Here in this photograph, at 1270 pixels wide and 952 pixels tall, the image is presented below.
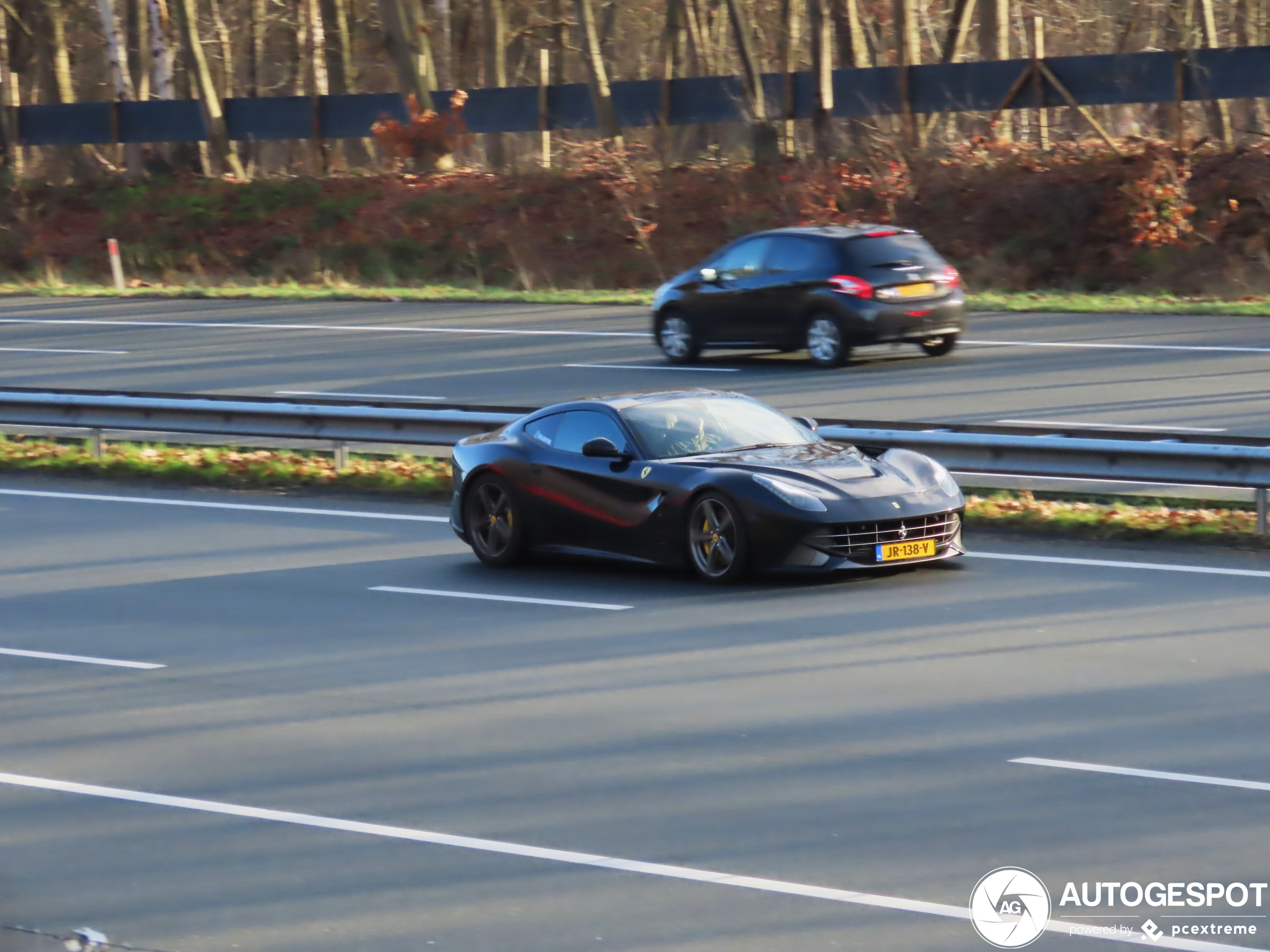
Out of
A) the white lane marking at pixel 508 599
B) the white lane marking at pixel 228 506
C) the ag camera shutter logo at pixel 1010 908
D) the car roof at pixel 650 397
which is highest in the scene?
the car roof at pixel 650 397

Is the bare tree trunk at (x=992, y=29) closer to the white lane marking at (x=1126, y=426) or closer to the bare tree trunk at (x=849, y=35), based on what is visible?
the bare tree trunk at (x=849, y=35)

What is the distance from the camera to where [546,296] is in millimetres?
31828

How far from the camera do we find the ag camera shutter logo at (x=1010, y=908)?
18.6 feet

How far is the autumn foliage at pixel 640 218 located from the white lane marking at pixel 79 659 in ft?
75.5

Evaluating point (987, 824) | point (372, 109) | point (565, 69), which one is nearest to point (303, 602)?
point (987, 824)

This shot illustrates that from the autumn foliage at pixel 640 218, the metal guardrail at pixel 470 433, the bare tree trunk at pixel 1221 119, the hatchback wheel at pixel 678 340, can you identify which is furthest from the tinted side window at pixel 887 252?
the bare tree trunk at pixel 1221 119

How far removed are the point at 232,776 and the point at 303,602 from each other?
408cm

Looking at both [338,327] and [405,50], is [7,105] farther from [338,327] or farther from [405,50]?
[338,327]

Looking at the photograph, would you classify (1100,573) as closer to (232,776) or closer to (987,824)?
(987,824)

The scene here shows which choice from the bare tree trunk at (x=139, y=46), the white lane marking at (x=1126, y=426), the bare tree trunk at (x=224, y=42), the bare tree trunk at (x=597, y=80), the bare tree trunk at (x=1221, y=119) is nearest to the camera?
the white lane marking at (x=1126, y=426)

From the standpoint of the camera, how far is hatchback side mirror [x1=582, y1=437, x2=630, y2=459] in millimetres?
12352

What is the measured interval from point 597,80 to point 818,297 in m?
21.8

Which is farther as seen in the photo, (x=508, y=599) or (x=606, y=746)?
(x=508, y=599)

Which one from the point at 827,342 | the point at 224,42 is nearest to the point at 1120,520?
the point at 827,342
